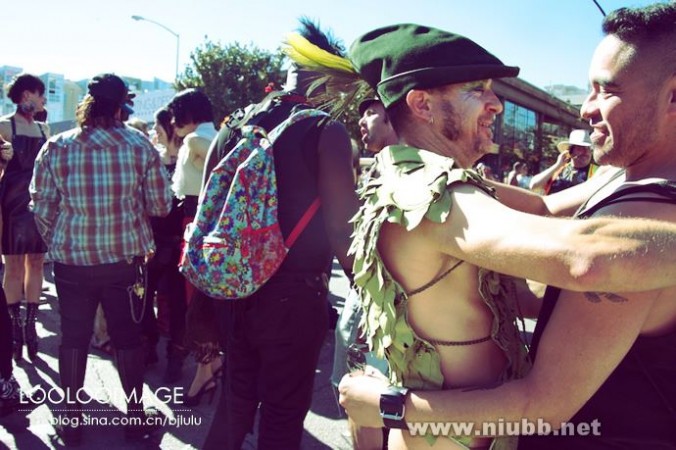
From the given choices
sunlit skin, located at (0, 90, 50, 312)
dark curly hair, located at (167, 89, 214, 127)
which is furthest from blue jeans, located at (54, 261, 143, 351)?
sunlit skin, located at (0, 90, 50, 312)

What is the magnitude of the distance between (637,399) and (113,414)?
333cm

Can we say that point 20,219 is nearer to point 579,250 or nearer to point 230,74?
point 579,250

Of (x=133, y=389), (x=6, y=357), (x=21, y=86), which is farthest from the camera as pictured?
(x=21, y=86)

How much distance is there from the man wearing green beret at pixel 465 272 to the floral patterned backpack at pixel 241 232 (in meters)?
0.78

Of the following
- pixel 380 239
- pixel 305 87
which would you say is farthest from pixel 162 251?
pixel 380 239

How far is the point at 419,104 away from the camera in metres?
1.43

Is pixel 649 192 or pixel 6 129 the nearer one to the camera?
pixel 649 192

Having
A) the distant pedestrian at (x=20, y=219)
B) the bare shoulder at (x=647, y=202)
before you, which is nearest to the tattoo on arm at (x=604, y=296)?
the bare shoulder at (x=647, y=202)

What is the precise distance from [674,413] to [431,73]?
0.93 m

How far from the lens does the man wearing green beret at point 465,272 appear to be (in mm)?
1021

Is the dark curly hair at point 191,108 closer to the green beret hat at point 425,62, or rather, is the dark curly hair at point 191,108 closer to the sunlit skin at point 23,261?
the sunlit skin at point 23,261

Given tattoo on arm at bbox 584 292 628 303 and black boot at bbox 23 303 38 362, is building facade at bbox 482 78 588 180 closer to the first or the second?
black boot at bbox 23 303 38 362

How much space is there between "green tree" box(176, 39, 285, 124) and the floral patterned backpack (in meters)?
24.9

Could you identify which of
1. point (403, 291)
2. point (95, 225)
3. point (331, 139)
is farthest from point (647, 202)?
point (95, 225)
